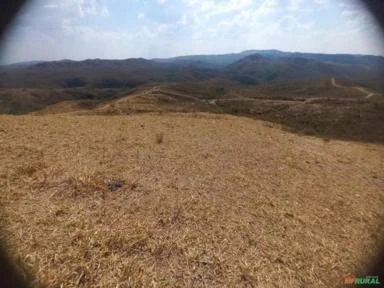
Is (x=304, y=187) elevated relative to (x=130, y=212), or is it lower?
lower

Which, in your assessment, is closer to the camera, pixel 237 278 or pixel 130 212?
pixel 237 278

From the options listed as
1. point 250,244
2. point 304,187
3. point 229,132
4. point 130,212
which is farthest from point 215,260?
point 229,132

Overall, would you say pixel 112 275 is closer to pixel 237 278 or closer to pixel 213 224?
pixel 237 278

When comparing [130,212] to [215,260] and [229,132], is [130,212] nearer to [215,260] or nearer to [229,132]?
[215,260]

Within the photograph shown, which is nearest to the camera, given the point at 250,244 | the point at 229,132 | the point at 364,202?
the point at 250,244

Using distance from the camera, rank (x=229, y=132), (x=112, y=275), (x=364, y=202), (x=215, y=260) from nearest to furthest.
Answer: (x=112, y=275) → (x=215, y=260) → (x=364, y=202) → (x=229, y=132)

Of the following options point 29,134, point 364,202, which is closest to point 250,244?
point 364,202
